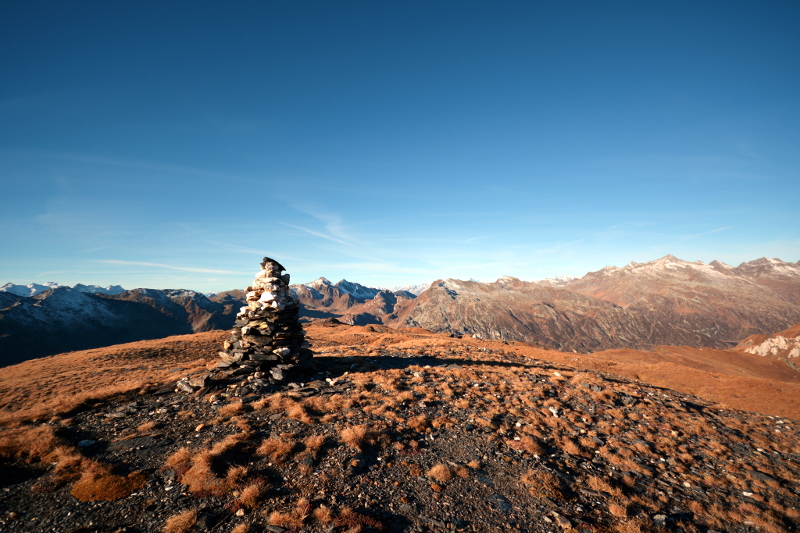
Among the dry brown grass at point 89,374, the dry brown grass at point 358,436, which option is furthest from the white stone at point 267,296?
the dry brown grass at point 358,436

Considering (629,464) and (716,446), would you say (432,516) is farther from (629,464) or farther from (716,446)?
(716,446)

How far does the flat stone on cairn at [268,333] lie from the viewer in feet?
65.8

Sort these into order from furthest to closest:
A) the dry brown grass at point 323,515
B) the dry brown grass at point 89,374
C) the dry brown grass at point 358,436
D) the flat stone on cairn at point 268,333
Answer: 1. the flat stone on cairn at point 268,333
2. the dry brown grass at point 89,374
3. the dry brown grass at point 358,436
4. the dry brown grass at point 323,515

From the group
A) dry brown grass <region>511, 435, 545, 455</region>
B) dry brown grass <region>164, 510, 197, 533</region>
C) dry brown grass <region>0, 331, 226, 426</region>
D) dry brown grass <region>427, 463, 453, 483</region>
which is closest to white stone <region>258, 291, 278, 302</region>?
dry brown grass <region>0, 331, 226, 426</region>

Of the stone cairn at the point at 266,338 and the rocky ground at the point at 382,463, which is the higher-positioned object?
the stone cairn at the point at 266,338

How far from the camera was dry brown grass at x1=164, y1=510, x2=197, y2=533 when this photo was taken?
7.77 m

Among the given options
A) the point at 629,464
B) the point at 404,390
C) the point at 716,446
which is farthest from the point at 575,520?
the point at 716,446

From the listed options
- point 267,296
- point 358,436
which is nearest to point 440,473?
point 358,436

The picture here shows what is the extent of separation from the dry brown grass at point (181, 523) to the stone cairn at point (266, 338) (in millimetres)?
10764

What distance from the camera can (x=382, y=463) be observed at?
459 inches

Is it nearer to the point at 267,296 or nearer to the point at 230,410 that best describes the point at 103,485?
the point at 230,410

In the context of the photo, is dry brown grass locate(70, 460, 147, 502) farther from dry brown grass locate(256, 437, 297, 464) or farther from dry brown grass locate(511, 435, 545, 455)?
dry brown grass locate(511, 435, 545, 455)

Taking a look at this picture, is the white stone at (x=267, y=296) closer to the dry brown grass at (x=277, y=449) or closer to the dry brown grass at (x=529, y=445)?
the dry brown grass at (x=277, y=449)

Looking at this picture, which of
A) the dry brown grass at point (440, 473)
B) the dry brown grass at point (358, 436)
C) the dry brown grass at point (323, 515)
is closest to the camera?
the dry brown grass at point (323, 515)
